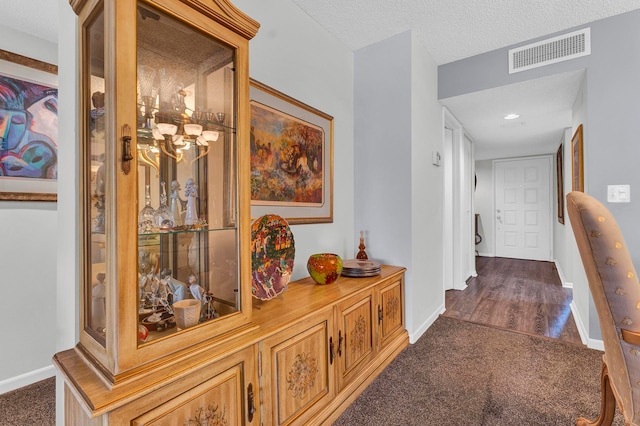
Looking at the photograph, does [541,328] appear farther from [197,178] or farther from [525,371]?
[197,178]

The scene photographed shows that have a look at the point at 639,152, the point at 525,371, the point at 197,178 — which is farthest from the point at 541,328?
the point at 197,178

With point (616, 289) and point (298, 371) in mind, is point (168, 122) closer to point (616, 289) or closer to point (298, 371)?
point (298, 371)

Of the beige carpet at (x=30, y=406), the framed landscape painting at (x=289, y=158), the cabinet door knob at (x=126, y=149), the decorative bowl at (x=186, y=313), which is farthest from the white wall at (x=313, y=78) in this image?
the beige carpet at (x=30, y=406)

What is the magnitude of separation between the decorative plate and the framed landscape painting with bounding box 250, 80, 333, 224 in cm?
22

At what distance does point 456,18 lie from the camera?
2.33 metres

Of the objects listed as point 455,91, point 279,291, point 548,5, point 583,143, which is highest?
point 548,5

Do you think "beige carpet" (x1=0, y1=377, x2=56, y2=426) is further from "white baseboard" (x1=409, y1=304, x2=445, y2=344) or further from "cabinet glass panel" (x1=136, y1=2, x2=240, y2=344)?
"white baseboard" (x1=409, y1=304, x2=445, y2=344)

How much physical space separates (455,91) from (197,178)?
2.73 m

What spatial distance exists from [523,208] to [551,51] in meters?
4.60

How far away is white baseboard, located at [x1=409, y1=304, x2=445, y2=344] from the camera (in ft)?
8.07

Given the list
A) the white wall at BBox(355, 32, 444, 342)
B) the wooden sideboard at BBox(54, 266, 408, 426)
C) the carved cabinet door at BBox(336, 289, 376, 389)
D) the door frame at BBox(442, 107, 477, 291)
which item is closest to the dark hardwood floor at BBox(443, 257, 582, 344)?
the door frame at BBox(442, 107, 477, 291)

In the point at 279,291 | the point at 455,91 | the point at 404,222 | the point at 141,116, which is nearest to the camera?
the point at 141,116

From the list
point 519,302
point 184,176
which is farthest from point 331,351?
point 519,302

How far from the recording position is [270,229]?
65.5 inches
